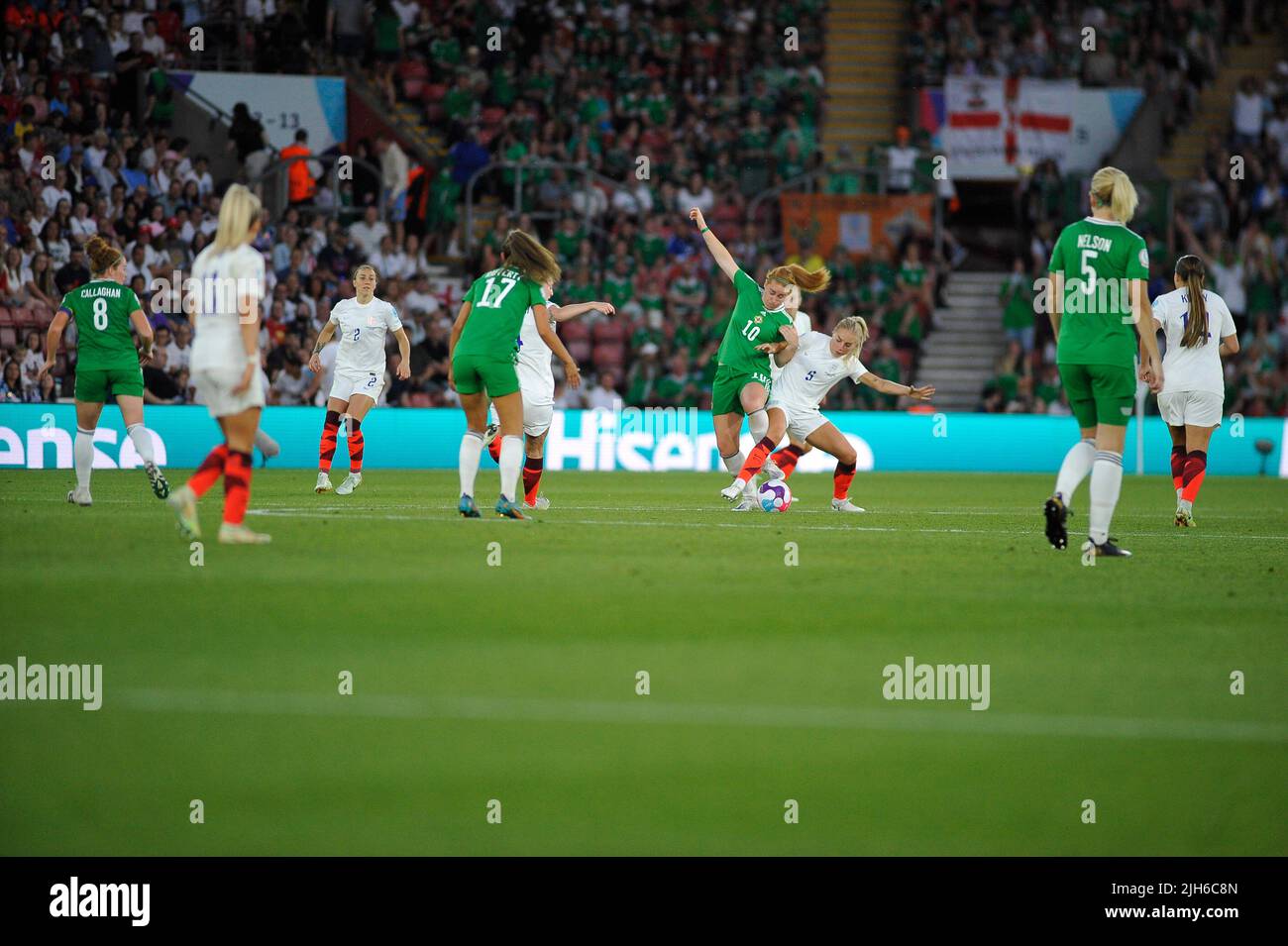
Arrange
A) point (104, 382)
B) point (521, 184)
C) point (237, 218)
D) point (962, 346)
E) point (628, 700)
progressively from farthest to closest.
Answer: point (962, 346), point (521, 184), point (104, 382), point (237, 218), point (628, 700)

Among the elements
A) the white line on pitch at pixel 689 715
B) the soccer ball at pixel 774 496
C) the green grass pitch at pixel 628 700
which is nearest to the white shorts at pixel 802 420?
the soccer ball at pixel 774 496

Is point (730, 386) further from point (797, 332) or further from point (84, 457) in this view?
point (84, 457)

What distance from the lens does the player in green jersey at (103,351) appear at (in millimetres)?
14906

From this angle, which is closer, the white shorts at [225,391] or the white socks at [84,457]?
the white shorts at [225,391]

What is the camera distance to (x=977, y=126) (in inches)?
1335

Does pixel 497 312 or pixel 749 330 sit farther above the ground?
pixel 497 312

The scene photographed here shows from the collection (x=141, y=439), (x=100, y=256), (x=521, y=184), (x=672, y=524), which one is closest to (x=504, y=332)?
(x=672, y=524)

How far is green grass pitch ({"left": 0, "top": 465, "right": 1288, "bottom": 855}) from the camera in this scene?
529cm

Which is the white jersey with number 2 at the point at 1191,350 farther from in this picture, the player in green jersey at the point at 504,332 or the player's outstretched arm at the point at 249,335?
the player's outstretched arm at the point at 249,335

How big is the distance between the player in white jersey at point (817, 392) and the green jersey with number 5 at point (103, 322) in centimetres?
608

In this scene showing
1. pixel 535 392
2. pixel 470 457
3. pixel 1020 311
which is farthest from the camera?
pixel 1020 311

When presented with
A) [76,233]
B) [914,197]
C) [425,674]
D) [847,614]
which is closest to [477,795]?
[425,674]

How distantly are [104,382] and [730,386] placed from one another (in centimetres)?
585
